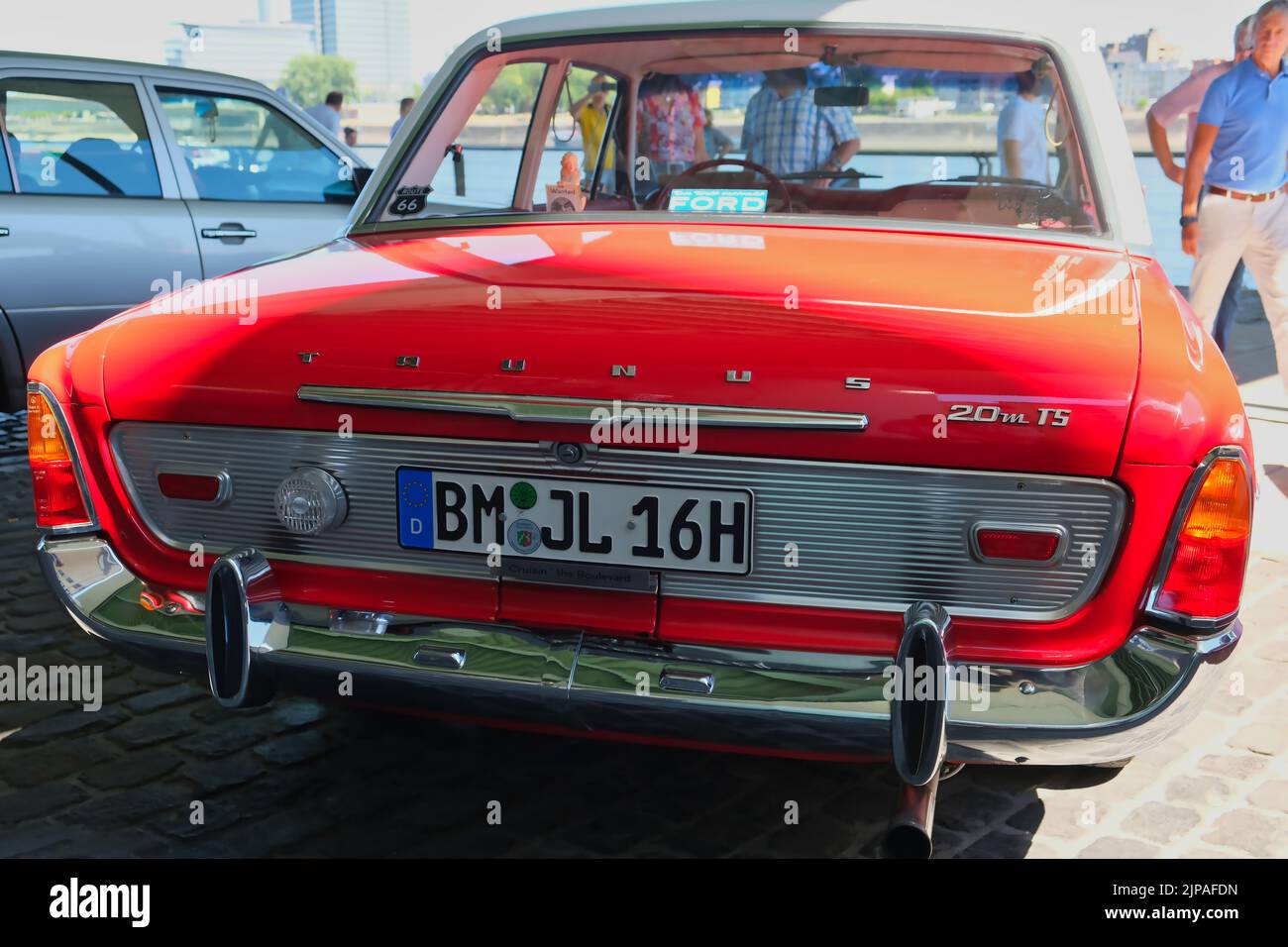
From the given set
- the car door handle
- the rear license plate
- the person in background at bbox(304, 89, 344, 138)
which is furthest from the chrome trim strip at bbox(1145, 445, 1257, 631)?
the person in background at bbox(304, 89, 344, 138)

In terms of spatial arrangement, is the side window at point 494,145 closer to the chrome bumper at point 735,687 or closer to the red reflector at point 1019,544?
the chrome bumper at point 735,687

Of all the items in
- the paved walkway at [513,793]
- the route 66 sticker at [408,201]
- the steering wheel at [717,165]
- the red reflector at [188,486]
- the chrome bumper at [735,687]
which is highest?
the steering wheel at [717,165]

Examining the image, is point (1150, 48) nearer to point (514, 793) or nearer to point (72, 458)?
point (514, 793)

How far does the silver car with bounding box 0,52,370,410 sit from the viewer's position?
6195 millimetres

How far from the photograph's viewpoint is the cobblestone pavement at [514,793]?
287 centimetres

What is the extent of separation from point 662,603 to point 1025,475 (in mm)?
666

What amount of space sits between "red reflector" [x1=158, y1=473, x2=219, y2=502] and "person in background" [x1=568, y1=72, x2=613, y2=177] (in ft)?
7.16

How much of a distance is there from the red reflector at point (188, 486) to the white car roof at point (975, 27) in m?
1.32

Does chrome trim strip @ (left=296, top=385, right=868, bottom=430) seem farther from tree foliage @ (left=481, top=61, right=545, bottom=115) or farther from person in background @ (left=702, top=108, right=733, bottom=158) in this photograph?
person in background @ (left=702, top=108, right=733, bottom=158)

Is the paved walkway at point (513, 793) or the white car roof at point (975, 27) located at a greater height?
the white car roof at point (975, 27)

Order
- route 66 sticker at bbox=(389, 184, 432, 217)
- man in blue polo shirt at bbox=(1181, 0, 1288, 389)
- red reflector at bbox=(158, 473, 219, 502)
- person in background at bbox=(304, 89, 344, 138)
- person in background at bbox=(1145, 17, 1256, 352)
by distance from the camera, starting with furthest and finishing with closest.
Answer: person in background at bbox=(304, 89, 344, 138)
person in background at bbox=(1145, 17, 1256, 352)
man in blue polo shirt at bbox=(1181, 0, 1288, 389)
route 66 sticker at bbox=(389, 184, 432, 217)
red reflector at bbox=(158, 473, 219, 502)

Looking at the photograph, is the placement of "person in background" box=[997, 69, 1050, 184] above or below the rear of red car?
above

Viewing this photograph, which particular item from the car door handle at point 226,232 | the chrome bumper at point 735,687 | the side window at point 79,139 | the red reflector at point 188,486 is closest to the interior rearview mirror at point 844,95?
the chrome bumper at point 735,687
